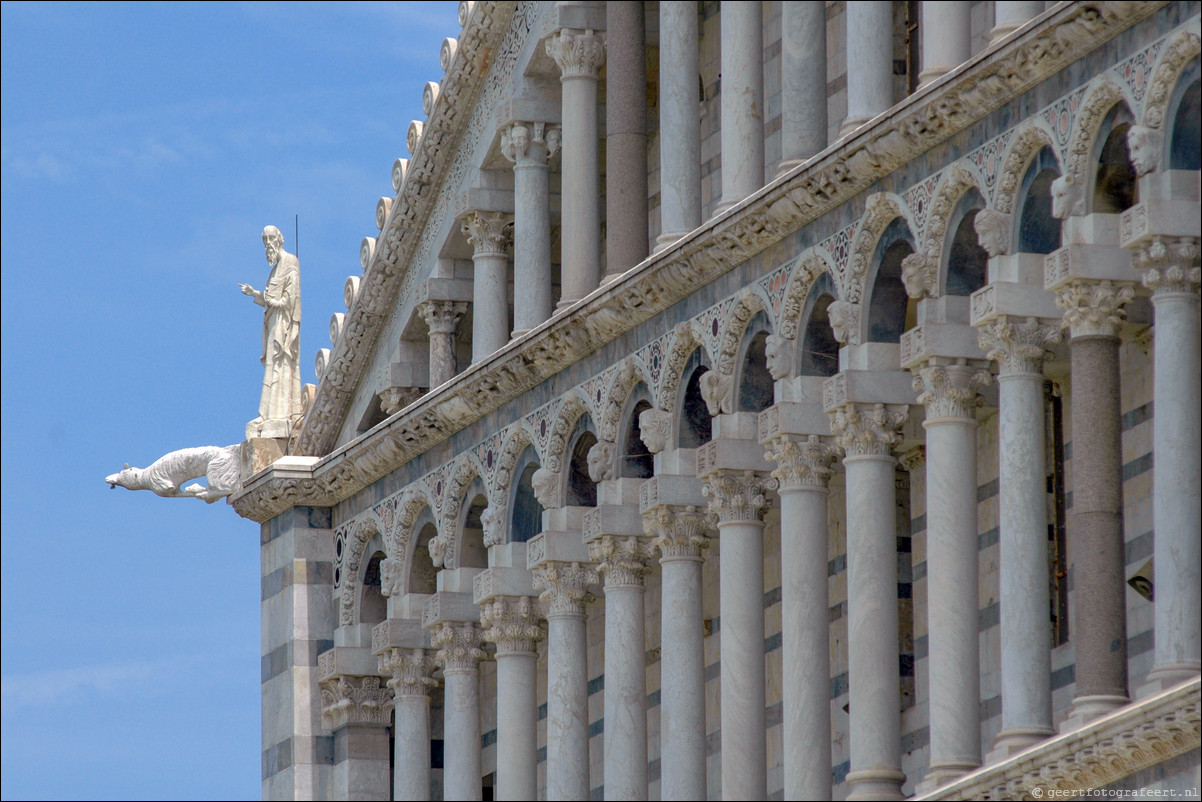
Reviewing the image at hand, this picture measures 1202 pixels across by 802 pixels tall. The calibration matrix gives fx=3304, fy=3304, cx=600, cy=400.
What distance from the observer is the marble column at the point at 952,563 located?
2217 centimetres

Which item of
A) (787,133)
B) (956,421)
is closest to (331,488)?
(787,133)

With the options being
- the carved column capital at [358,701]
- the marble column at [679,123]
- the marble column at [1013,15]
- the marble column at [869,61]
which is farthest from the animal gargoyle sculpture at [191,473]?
the marble column at [1013,15]

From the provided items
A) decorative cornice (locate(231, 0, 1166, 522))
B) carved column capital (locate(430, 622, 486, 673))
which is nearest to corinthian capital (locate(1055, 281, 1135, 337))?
decorative cornice (locate(231, 0, 1166, 522))

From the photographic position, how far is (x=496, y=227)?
98.6 ft

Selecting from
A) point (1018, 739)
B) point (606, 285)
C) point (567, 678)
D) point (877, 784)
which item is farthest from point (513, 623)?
point (1018, 739)

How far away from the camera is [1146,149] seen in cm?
2077

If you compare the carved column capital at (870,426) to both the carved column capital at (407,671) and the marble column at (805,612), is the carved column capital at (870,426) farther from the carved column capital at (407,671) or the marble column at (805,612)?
the carved column capital at (407,671)

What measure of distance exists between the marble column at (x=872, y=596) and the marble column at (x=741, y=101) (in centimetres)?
271

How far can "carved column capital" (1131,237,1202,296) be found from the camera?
2066cm

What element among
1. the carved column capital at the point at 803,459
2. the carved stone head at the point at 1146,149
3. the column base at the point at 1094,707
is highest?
the carved stone head at the point at 1146,149

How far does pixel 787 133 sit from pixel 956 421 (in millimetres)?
3521

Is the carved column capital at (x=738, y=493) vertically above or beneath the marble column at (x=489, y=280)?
beneath

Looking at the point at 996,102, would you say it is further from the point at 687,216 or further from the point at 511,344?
the point at 511,344

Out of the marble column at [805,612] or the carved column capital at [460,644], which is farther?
the carved column capital at [460,644]
